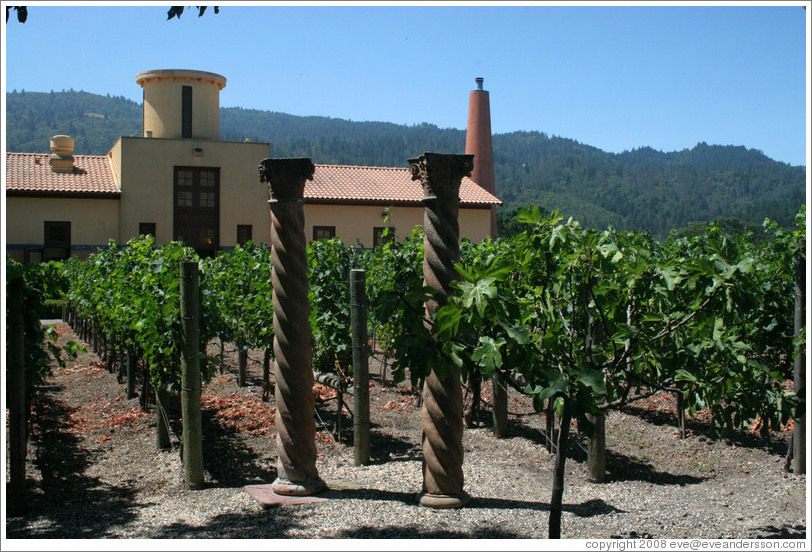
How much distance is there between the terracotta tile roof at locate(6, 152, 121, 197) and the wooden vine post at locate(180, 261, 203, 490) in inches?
1045

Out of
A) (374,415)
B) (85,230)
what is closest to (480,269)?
(374,415)

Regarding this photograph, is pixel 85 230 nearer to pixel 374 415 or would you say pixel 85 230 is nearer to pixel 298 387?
pixel 374 415

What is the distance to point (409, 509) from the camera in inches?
215

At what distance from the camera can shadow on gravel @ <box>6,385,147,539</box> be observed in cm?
529

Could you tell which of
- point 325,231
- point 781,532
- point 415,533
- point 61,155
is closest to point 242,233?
point 325,231

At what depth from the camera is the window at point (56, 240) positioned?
29984 mm

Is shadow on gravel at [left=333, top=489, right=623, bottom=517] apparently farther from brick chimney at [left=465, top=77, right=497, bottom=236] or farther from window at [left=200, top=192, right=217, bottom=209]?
brick chimney at [left=465, top=77, right=497, bottom=236]

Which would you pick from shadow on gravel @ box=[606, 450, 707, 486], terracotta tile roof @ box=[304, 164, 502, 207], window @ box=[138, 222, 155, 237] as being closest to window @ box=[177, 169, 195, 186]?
window @ box=[138, 222, 155, 237]

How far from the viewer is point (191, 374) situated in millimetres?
6367

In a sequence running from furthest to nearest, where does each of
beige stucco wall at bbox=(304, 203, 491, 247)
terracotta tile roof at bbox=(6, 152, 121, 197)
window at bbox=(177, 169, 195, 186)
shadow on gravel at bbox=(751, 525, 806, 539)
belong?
beige stucco wall at bbox=(304, 203, 491, 247) < window at bbox=(177, 169, 195, 186) < terracotta tile roof at bbox=(6, 152, 121, 197) < shadow on gravel at bbox=(751, 525, 806, 539)

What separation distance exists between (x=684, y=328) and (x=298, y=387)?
298cm

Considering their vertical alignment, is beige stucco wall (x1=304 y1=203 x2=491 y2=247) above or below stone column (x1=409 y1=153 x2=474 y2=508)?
above

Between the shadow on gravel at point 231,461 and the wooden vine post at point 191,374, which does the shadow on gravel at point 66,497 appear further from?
the shadow on gravel at point 231,461

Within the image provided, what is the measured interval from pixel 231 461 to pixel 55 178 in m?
27.6
